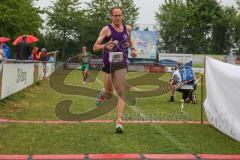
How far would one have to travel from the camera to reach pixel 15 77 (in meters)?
15.0

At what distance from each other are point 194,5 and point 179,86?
2680 inches

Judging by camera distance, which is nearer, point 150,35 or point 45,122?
point 45,122

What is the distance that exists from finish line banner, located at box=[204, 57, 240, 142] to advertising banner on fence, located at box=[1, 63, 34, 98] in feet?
18.2

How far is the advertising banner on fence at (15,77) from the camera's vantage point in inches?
509

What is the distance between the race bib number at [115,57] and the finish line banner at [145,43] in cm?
5408

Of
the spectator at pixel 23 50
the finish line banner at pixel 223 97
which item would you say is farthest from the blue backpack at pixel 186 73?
the spectator at pixel 23 50

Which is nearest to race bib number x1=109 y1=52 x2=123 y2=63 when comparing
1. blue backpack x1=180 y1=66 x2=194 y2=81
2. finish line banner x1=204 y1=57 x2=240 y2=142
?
finish line banner x1=204 y1=57 x2=240 y2=142

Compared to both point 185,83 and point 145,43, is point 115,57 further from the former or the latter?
point 145,43

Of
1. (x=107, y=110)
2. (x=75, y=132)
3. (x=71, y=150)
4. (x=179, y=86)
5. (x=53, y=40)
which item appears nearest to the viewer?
(x=71, y=150)

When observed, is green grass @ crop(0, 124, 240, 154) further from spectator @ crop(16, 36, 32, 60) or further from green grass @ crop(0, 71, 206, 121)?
spectator @ crop(16, 36, 32, 60)

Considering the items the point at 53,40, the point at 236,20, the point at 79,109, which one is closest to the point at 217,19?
the point at 236,20

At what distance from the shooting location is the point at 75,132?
8.12m

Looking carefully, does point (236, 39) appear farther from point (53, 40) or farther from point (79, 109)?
point (79, 109)

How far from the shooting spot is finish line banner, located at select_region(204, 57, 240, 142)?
25.1ft
